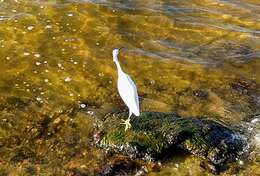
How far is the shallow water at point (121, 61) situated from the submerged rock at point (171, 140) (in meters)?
0.28

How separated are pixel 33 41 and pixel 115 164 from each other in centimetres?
525

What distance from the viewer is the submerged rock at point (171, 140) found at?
8641mm

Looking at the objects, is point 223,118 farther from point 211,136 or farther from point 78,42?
Result: point 78,42

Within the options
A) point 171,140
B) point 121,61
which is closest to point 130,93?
point 171,140

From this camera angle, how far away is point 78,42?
1272 centimetres

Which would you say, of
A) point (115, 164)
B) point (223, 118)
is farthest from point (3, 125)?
point (223, 118)

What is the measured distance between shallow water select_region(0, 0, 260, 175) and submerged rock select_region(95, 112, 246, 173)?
0.92ft

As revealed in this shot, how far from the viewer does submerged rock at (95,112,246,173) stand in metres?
8.64

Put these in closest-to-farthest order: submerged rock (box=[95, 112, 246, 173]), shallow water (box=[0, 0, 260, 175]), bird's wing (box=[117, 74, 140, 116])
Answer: bird's wing (box=[117, 74, 140, 116])
submerged rock (box=[95, 112, 246, 173])
shallow water (box=[0, 0, 260, 175])

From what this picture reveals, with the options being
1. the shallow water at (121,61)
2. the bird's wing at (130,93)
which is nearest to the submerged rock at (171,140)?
→ the shallow water at (121,61)

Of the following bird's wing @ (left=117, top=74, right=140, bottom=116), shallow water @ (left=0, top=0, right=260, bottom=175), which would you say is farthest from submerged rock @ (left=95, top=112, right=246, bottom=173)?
bird's wing @ (left=117, top=74, right=140, bottom=116)

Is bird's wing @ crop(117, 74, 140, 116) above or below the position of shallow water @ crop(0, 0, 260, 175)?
above

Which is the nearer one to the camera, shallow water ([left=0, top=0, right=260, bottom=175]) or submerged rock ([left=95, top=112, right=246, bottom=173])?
submerged rock ([left=95, top=112, right=246, bottom=173])

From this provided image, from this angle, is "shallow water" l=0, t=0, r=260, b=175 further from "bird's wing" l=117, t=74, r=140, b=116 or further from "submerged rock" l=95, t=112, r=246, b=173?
"bird's wing" l=117, t=74, r=140, b=116
